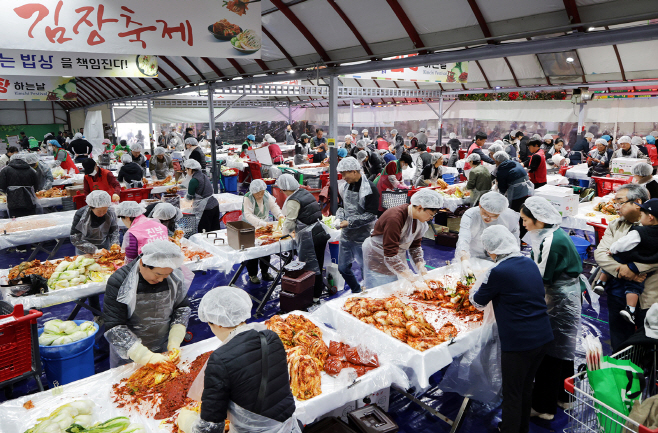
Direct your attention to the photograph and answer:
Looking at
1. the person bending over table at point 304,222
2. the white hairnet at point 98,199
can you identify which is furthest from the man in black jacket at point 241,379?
the white hairnet at point 98,199

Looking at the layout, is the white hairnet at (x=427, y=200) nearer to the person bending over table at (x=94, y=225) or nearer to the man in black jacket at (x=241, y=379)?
the man in black jacket at (x=241, y=379)

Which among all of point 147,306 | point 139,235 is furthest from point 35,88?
point 147,306

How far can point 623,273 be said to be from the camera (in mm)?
3848

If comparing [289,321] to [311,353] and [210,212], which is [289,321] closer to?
[311,353]

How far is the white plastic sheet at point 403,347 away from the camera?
10.6ft

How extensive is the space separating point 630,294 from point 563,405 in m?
1.18

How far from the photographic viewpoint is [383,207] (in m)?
8.00

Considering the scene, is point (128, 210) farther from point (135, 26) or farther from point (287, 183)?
point (135, 26)

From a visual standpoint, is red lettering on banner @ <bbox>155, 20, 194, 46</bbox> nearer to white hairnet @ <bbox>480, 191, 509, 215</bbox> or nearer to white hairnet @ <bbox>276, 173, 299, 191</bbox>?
white hairnet @ <bbox>276, 173, 299, 191</bbox>

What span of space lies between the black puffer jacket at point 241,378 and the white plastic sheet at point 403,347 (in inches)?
52.7

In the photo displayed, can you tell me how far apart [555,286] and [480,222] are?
1.35 meters

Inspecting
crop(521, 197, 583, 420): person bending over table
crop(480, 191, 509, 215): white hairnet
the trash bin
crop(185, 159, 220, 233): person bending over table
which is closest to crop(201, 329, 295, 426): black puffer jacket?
the trash bin

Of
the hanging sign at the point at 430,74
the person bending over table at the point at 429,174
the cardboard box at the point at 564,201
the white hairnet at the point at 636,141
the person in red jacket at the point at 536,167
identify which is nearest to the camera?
the cardboard box at the point at 564,201

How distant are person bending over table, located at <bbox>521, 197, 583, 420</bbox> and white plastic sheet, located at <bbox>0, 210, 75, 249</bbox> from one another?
684 centimetres
